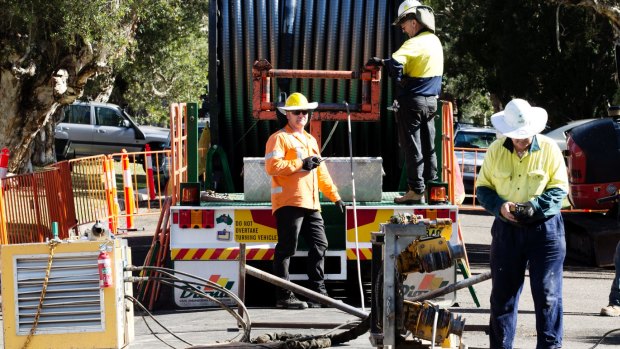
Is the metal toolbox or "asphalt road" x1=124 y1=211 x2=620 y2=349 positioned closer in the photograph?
"asphalt road" x1=124 y1=211 x2=620 y2=349

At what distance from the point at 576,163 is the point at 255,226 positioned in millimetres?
5851

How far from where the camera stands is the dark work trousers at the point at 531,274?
7520 millimetres

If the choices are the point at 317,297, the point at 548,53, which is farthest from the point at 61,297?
the point at 548,53

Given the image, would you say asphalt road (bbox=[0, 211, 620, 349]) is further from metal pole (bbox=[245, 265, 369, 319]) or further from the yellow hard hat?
the yellow hard hat

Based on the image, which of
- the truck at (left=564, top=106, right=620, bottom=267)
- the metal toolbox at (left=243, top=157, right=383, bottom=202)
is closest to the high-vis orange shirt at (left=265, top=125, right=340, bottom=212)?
the metal toolbox at (left=243, top=157, right=383, bottom=202)

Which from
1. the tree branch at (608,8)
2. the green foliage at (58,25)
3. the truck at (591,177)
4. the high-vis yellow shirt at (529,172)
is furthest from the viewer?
the tree branch at (608,8)

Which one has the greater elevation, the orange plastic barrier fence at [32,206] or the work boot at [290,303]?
the orange plastic barrier fence at [32,206]

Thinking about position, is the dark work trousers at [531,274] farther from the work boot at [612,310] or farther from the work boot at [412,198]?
the work boot at [612,310]

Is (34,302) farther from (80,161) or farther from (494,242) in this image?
(80,161)

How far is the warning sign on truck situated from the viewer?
10.5 meters

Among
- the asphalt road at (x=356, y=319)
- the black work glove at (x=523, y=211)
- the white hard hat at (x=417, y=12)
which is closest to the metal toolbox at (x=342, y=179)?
the asphalt road at (x=356, y=319)

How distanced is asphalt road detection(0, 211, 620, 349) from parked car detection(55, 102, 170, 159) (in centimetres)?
2144

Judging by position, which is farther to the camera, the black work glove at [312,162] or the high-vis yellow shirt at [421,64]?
the high-vis yellow shirt at [421,64]

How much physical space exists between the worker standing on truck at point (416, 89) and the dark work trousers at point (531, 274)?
9.18ft
